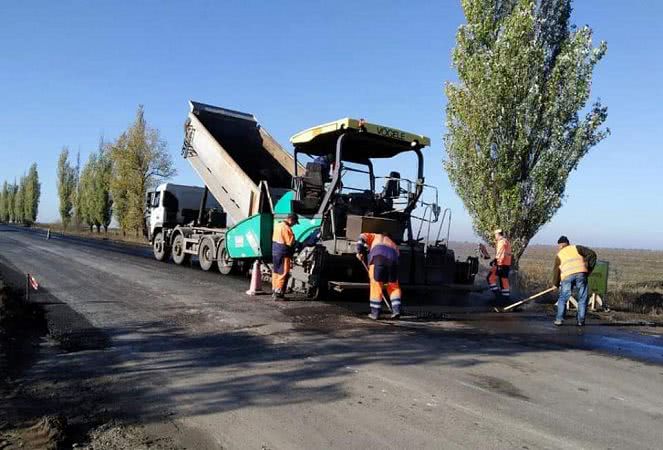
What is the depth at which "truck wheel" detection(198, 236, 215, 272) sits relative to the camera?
529 inches

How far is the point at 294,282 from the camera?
9.63 meters

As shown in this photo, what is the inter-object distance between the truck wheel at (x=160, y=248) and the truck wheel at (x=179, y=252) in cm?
78

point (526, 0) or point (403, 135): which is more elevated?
point (526, 0)

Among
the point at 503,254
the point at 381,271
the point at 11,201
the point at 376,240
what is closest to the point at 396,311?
the point at 381,271

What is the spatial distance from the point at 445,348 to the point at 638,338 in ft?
12.2

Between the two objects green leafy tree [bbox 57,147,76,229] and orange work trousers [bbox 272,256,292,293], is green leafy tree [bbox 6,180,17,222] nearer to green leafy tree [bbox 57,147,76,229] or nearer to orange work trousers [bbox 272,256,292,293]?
green leafy tree [bbox 57,147,76,229]

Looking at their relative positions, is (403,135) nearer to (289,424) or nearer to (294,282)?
(294,282)

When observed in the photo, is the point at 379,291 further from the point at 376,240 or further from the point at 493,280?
the point at 493,280

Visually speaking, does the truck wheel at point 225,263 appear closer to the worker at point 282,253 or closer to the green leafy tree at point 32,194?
the worker at point 282,253

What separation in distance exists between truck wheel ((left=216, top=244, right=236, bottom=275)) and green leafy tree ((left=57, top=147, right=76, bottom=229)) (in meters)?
57.1

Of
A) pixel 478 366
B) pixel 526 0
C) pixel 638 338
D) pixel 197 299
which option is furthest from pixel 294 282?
pixel 526 0

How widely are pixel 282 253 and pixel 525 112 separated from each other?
8127 mm

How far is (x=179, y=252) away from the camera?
1541 cm

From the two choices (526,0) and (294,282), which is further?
(526,0)
